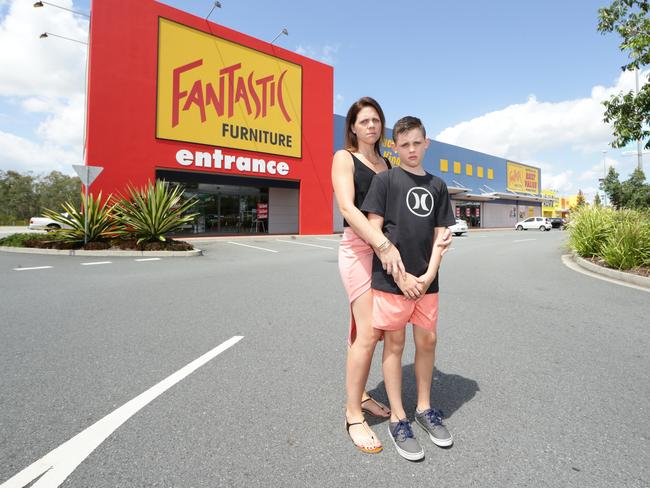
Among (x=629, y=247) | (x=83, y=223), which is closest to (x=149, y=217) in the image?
(x=83, y=223)

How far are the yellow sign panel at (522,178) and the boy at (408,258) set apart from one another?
49.6m

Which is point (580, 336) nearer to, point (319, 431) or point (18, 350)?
point (319, 431)

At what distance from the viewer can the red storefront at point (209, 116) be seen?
1571 cm

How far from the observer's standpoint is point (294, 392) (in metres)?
2.52

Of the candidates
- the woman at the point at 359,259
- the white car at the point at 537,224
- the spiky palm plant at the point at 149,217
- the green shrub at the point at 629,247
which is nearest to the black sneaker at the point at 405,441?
the woman at the point at 359,259

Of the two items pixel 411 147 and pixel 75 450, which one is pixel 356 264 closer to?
pixel 411 147

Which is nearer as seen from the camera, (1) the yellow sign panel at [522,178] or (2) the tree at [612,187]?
(2) the tree at [612,187]

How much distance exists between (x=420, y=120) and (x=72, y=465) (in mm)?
2490

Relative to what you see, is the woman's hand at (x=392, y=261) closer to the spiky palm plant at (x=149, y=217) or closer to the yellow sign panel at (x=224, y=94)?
the spiky palm plant at (x=149, y=217)

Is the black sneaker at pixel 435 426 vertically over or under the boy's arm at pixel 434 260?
under

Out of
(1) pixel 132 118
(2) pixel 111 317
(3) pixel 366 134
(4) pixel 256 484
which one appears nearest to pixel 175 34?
(1) pixel 132 118

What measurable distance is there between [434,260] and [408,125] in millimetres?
771

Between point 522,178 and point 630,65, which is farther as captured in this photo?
point 522,178

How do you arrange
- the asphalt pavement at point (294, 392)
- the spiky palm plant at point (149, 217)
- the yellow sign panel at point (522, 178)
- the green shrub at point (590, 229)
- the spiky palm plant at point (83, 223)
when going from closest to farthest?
the asphalt pavement at point (294, 392), the green shrub at point (590, 229), the spiky palm plant at point (83, 223), the spiky palm plant at point (149, 217), the yellow sign panel at point (522, 178)
